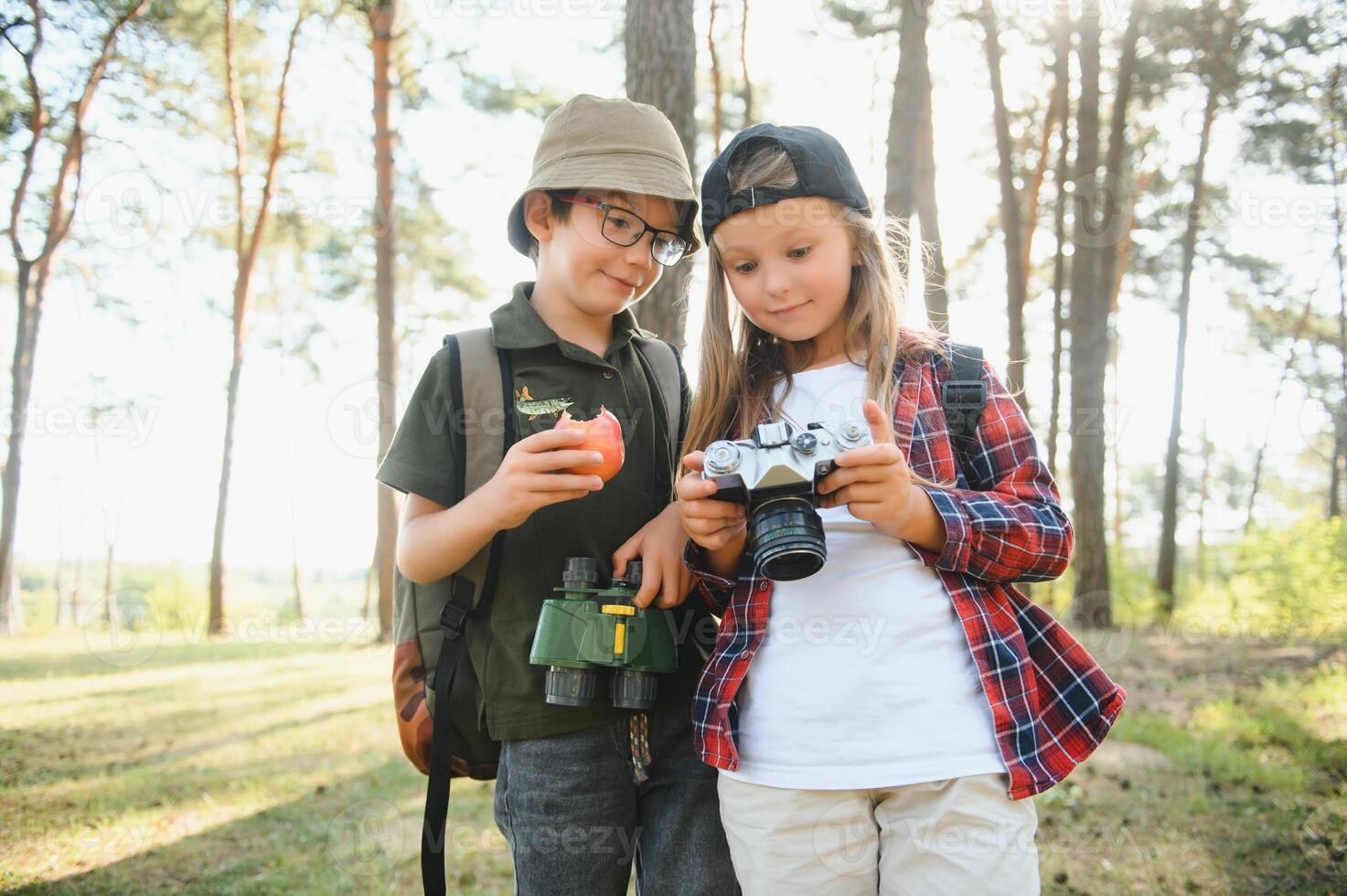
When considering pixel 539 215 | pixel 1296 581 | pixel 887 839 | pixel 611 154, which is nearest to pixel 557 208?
pixel 539 215

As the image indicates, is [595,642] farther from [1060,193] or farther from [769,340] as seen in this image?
[1060,193]

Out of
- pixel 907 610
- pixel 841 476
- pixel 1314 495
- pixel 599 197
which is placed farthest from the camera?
pixel 1314 495

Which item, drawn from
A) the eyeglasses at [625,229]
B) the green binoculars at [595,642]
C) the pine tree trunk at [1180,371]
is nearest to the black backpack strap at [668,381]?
the eyeglasses at [625,229]

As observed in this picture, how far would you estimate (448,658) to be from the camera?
201 centimetres

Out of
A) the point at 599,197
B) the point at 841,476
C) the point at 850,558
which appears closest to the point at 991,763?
the point at 850,558

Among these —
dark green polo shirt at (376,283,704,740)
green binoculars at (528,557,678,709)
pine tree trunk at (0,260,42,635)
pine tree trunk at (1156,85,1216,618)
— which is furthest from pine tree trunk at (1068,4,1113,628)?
pine tree trunk at (0,260,42,635)

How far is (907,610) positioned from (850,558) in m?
0.17

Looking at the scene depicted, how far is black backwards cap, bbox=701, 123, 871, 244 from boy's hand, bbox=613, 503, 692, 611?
0.74 metres

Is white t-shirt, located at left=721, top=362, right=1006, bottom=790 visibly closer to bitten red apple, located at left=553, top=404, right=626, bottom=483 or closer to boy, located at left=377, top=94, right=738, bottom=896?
boy, located at left=377, top=94, right=738, bottom=896

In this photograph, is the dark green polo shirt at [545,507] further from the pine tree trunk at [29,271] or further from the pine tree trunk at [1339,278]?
the pine tree trunk at [1339,278]

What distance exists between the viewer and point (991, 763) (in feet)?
5.37

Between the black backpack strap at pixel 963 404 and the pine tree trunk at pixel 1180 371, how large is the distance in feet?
44.2

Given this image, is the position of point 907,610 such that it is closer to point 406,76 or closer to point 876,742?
point 876,742

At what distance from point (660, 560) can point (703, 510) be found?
305 millimetres
